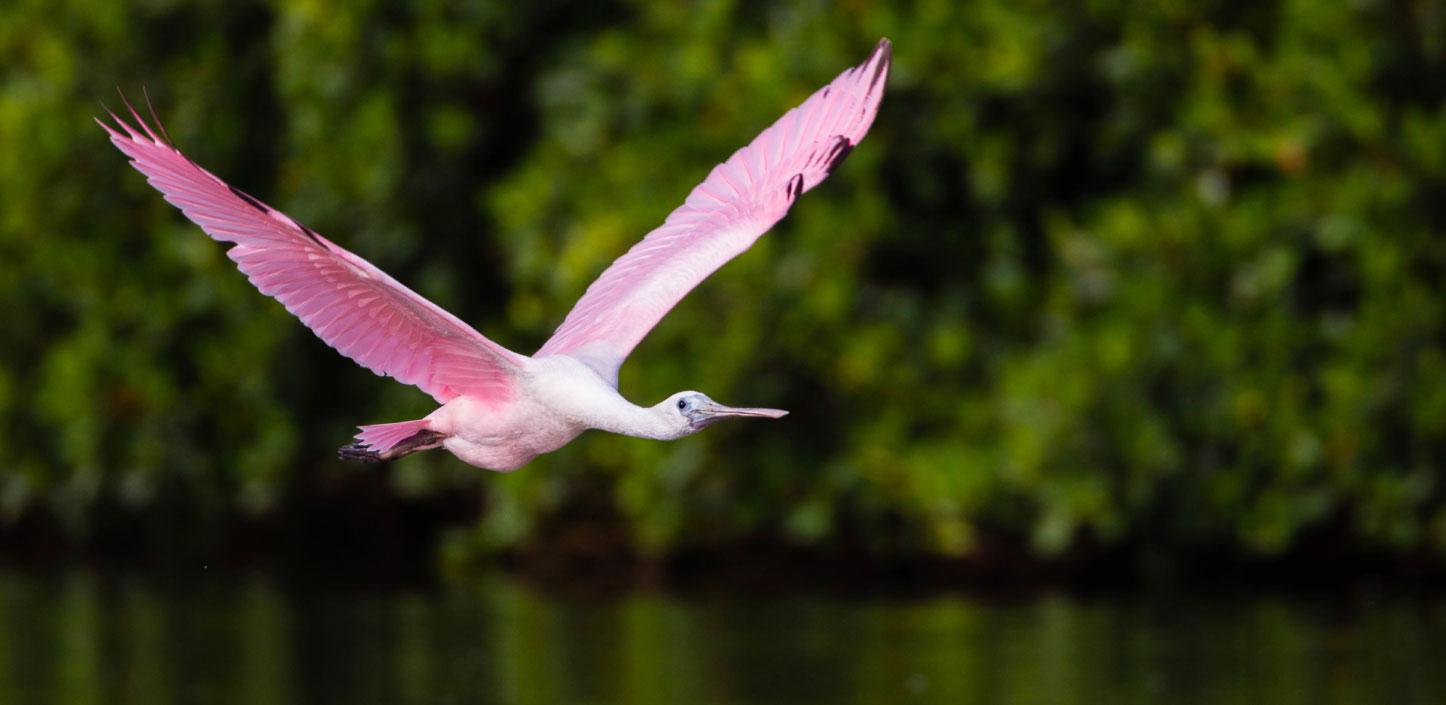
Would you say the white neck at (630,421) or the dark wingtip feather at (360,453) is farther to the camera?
the dark wingtip feather at (360,453)

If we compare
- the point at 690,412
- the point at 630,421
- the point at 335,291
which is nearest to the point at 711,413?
the point at 690,412

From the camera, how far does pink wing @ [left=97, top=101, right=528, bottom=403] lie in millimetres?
5488

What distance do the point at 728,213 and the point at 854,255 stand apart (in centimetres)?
932

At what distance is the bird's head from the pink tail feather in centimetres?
51

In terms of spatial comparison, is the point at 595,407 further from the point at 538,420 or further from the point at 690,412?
the point at 690,412

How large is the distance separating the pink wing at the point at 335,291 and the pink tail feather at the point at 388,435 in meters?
0.10

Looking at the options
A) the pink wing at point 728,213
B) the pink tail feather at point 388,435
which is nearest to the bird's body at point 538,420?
the pink tail feather at point 388,435

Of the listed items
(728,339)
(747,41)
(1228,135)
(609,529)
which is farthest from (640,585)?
(1228,135)

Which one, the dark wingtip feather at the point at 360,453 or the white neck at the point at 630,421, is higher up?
the white neck at the point at 630,421

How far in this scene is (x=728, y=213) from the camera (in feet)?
22.9

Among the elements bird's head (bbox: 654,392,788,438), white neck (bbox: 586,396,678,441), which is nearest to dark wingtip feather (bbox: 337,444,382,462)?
white neck (bbox: 586,396,678,441)

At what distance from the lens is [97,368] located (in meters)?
18.6

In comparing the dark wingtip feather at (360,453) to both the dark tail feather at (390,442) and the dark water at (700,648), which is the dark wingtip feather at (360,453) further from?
the dark water at (700,648)

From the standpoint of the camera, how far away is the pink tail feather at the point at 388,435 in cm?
566
